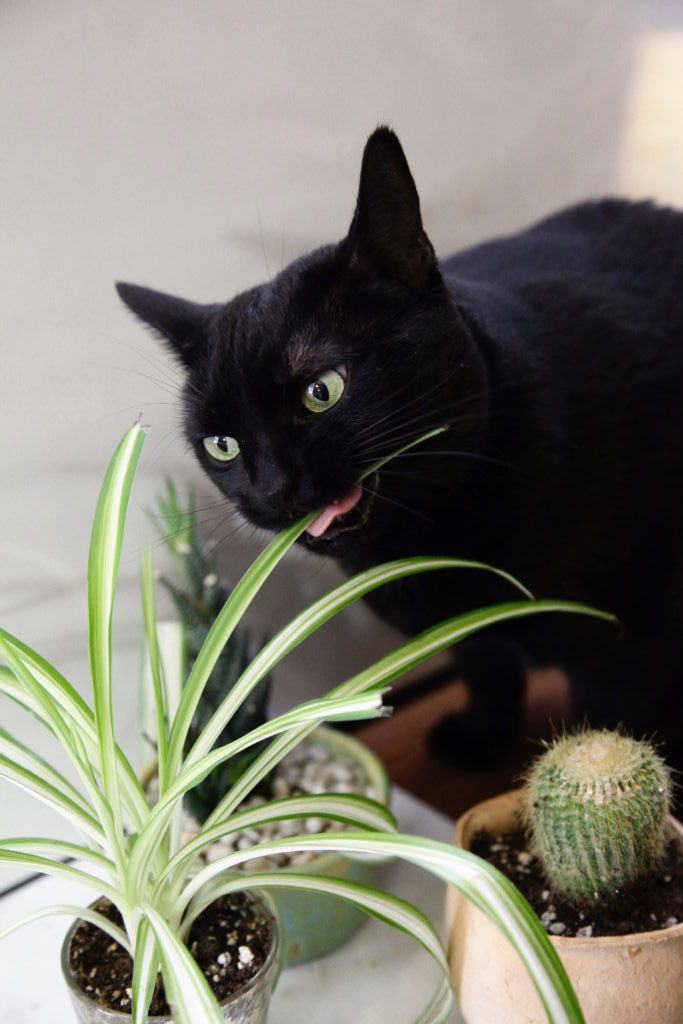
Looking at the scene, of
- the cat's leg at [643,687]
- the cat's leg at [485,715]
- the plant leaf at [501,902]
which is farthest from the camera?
the cat's leg at [485,715]

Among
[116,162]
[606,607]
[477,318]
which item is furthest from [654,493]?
[116,162]

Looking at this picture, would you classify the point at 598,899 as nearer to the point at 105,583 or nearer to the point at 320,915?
the point at 320,915

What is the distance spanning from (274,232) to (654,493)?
1.73ft

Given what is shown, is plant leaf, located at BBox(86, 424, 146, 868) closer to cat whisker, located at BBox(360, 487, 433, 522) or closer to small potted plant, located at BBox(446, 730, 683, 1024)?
cat whisker, located at BBox(360, 487, 433, 522)

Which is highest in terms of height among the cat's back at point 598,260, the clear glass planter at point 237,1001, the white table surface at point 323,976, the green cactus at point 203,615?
the cat's back at point 598,260

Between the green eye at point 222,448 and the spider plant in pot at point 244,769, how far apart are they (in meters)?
0.13

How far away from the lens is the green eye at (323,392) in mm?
744

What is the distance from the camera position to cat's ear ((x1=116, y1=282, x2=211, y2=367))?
2.67ft

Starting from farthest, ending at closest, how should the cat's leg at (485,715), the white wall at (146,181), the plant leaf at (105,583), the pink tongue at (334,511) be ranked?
the cat's leg at (485,715) → the white wall at (146,181) → the pink tongue at (334,511) → the plant leaf at (105,583)

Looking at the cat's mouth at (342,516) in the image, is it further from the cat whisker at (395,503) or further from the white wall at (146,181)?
the white wall at (146,181)

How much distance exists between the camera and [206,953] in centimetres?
75

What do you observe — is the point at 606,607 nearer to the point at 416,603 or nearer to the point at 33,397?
the point at 416,603

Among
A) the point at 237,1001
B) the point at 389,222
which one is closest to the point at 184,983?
the point at 237,1001

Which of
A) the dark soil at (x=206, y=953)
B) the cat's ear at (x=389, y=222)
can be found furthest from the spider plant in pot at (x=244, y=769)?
the cat's ear at (x=389, y=222)
